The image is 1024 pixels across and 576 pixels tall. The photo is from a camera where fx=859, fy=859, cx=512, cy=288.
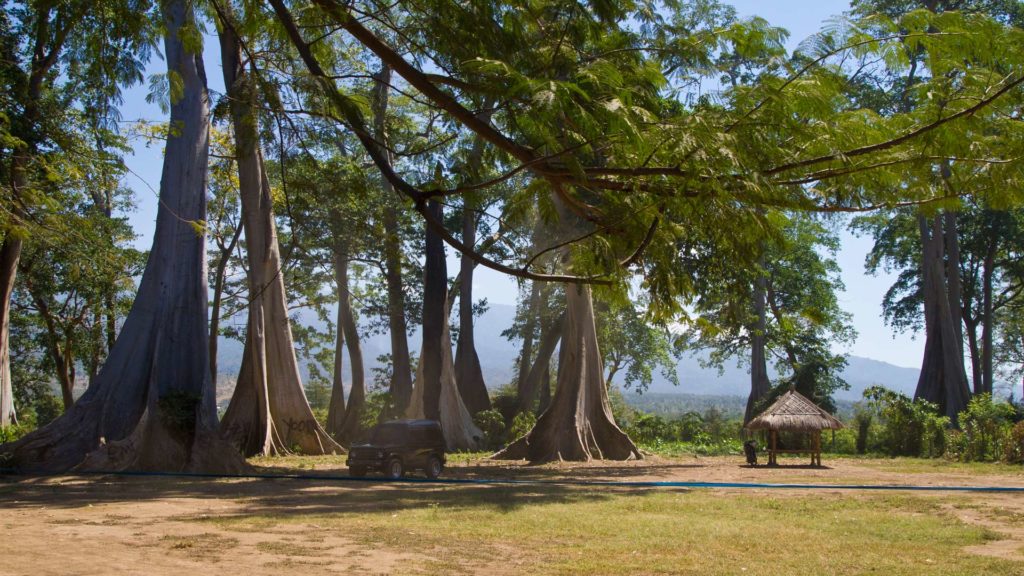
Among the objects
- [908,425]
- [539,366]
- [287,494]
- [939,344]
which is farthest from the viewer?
[539,366]

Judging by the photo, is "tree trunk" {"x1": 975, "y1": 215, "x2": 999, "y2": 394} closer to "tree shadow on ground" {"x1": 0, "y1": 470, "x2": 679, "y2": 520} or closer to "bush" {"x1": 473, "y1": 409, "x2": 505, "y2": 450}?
"bush" {"x1": 473, "y1": 409, "x2": 505, "y2": 450}

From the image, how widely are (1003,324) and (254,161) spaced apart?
126ft

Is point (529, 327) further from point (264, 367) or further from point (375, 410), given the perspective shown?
point (264, 367)

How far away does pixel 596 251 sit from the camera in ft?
19.7

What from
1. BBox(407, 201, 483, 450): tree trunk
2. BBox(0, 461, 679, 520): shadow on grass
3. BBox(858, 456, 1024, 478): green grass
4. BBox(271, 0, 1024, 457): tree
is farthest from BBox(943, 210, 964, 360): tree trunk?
BBox(271, 0, 1024, 457): tree

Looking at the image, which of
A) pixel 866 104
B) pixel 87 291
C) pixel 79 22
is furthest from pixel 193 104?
pixel 866 104

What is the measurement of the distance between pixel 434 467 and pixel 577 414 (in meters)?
6.47

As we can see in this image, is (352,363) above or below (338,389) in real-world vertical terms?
above

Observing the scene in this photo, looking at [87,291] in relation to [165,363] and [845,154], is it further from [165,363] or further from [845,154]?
[845,154]

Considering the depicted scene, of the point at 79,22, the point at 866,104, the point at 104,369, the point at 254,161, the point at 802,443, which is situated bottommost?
the point at 802,443

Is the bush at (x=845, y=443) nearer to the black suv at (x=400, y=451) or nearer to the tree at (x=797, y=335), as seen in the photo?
the tree at (x=797, y=335)

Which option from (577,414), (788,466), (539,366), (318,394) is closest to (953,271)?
(788,466)

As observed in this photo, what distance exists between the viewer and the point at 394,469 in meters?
17.3

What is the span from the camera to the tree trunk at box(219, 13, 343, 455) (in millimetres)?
22188
